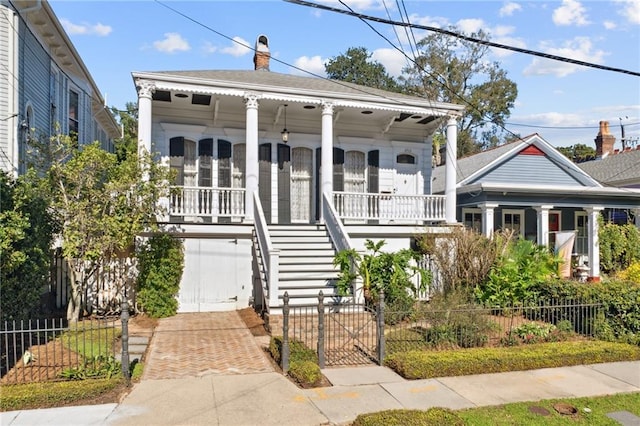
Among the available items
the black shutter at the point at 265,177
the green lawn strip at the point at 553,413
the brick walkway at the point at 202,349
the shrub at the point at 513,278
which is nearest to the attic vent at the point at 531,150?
the shrub at the point at 513,278

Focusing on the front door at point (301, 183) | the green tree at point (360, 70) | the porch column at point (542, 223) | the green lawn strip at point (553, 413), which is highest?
the green tree at point (360, 70)

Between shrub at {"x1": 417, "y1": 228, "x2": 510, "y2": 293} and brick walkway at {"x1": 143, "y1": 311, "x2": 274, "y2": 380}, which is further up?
shrub at {"x1": 417, "y1": 228, "x2": 510, "y2": 293}

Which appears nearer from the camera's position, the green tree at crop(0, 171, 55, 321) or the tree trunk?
the green tree at crop(0, 171, 55, 321)

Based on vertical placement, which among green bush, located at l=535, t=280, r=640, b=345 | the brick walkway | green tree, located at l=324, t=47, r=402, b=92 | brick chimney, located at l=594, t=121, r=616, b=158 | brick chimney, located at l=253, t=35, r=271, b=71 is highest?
green tree, located at l=324, t=47, r=402, b=92

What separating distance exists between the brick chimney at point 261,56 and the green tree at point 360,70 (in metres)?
28.9

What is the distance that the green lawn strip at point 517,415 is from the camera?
4914mm

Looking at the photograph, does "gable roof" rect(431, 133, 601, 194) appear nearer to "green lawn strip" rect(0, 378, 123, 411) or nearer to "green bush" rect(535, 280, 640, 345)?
"green bush" rect(535, 280, 640, 345)

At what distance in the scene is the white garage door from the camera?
459 inches

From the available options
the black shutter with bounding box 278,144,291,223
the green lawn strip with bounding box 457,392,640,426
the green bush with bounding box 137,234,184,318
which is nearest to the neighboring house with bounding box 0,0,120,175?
the green bush with bounding box 137,234,184,318

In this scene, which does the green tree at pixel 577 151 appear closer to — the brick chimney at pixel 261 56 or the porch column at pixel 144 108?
the brick chimney at pixel 261 56

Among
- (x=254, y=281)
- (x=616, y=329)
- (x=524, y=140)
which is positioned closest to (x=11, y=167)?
(x=254, y=281)

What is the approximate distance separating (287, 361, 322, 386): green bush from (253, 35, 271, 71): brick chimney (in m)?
13.4

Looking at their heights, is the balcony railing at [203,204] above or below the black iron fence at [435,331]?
above

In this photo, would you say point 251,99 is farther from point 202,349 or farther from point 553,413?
point 553,413
